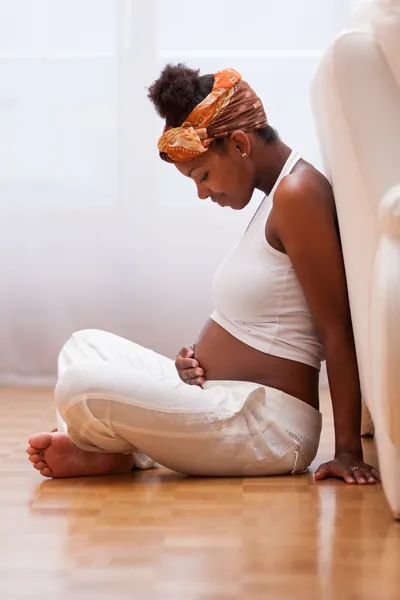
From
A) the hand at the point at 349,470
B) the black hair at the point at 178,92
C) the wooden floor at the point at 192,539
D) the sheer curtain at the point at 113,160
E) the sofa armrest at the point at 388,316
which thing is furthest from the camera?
the sheer curtain at the point at 113,160

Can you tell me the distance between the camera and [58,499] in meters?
1.59

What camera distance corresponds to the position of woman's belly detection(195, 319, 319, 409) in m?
1.72

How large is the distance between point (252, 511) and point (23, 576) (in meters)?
0.41

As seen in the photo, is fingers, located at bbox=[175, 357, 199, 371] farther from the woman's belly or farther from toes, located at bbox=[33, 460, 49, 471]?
toes, located at bbox=[33, 460, 49, 471]

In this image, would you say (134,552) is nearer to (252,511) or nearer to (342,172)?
(252,511)

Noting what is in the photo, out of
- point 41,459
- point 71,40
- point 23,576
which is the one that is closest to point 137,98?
point 71,40

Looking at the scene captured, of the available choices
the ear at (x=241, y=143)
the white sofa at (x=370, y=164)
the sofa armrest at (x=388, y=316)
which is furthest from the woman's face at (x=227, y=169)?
the sofa armrest at (x=388, y=316)

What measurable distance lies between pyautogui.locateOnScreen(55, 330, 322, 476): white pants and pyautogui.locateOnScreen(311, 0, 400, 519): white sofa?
0.63ft

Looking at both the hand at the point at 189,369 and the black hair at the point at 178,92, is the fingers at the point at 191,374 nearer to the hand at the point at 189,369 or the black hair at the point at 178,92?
the hand at the point at 189,369

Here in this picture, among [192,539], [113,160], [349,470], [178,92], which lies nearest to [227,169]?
[178,92]

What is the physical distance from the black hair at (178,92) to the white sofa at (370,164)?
259mm

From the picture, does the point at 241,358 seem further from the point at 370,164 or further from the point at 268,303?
the point at 370,164

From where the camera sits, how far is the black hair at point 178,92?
1730 millimetres

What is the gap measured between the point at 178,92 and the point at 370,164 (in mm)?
436
